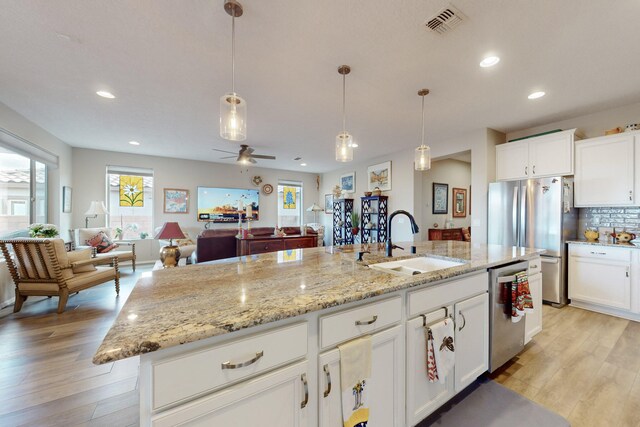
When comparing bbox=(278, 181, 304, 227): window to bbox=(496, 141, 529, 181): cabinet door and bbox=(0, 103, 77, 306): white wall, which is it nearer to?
bbox=(0, 103, 77, 306): white wall

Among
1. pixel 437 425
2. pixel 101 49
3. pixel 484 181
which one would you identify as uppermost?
pixel 101 49

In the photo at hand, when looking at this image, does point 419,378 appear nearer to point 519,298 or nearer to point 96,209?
point 519,298

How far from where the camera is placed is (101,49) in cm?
204

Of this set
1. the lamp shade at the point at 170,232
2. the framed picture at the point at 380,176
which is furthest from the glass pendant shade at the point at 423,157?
the framed picture at the point at 380,176

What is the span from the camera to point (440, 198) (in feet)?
19.5

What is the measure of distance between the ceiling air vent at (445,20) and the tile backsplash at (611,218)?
3.46m

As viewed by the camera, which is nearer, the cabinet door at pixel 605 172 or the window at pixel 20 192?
the cabinet door at pixel 605 172

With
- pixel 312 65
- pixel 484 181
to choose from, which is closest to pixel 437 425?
pixel 312 65

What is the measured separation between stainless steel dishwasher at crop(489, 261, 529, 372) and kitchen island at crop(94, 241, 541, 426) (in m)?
0.24

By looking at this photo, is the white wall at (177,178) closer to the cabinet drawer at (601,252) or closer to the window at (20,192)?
the window at (20,192)

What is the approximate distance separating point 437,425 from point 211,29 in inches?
119

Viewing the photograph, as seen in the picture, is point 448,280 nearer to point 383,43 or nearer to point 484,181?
point 383,43

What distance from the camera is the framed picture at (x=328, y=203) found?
778cm

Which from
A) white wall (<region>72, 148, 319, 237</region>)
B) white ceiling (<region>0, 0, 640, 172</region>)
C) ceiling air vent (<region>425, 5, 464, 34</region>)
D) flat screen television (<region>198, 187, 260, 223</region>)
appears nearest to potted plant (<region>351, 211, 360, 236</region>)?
white wall (<region>72, 148, 319, 237</region>)
